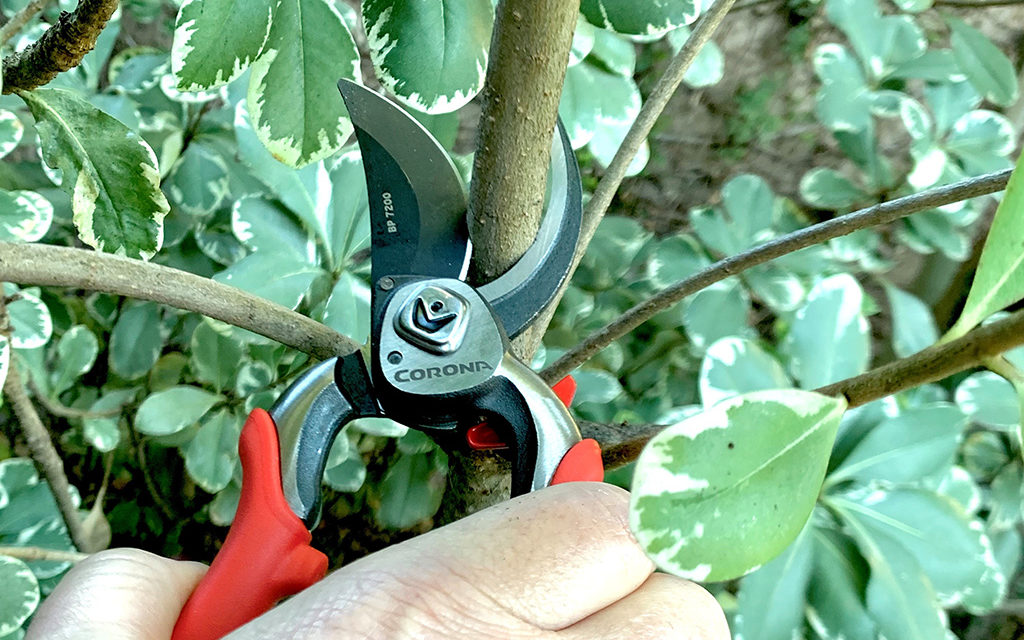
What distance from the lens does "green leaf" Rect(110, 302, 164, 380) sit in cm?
94

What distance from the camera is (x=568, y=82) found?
0.80m

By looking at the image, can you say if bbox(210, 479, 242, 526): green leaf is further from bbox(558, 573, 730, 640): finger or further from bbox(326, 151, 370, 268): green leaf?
bbox(558, 573, 730, 640): finger

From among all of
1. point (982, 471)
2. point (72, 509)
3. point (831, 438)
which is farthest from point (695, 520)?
point (982, 471)

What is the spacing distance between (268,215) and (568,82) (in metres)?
0.34

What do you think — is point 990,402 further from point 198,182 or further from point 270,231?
point 198,182

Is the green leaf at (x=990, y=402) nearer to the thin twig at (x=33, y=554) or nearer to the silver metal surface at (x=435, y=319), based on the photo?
the silver metal surface at (x=435, y=319)

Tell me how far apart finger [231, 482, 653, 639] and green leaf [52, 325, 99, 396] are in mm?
670

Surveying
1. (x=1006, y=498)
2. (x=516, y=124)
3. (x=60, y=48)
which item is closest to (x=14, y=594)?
(x=60, y=48)

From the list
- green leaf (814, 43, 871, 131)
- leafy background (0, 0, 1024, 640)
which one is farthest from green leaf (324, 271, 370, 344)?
green leaf (814, 43, 871, 131)

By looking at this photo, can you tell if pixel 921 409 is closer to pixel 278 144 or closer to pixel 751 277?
pixel 751 277

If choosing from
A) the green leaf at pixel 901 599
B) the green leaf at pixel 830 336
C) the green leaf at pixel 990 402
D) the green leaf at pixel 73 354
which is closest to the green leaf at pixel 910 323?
the green leaf at pixel 990 402

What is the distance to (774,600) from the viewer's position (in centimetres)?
71

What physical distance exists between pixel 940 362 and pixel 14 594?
77cm

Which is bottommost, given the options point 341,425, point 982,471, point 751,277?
point 982,471
